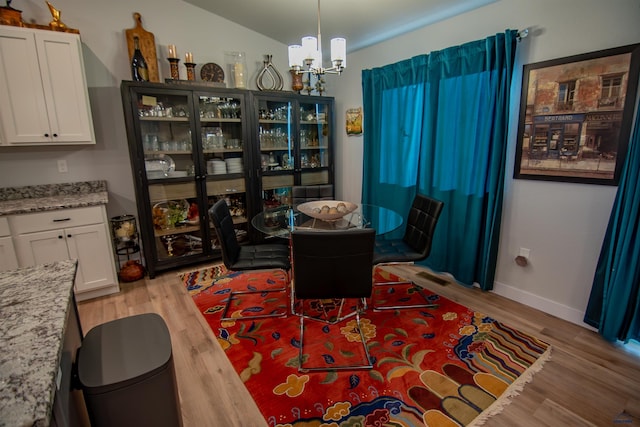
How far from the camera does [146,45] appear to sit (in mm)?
3076

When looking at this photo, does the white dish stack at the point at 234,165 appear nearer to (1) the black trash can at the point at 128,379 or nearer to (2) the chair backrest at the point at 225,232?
→ (2) the chair backrest at the point at 225,232

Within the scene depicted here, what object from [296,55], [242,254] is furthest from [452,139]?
[242,254]

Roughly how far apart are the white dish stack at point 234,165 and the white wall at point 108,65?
975 mm

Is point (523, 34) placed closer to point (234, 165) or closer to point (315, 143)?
point (315, 143)

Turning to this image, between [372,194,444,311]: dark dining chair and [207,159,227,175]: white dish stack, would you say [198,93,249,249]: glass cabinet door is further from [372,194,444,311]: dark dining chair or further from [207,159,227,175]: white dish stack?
[372,194,444,311]: dark dining chair

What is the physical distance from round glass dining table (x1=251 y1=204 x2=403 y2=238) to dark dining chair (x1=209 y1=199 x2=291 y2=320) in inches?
9.2

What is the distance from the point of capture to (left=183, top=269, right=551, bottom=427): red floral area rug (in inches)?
65.0

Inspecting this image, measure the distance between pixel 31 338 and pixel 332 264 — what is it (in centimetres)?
132

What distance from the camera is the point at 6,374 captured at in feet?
2.33

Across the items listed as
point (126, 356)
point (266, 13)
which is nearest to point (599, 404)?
point (126, 356)

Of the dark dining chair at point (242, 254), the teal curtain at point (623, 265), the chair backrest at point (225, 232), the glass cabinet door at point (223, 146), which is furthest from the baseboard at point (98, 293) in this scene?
the teal curtain at point (623, 265)

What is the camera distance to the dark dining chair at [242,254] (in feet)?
7.62

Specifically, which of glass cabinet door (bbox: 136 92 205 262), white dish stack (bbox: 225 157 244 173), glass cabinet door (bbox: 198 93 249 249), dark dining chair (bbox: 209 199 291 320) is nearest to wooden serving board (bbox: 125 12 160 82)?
glass cabinet door (bbox: 136 92 205 262)

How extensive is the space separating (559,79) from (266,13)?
270 centimetres
